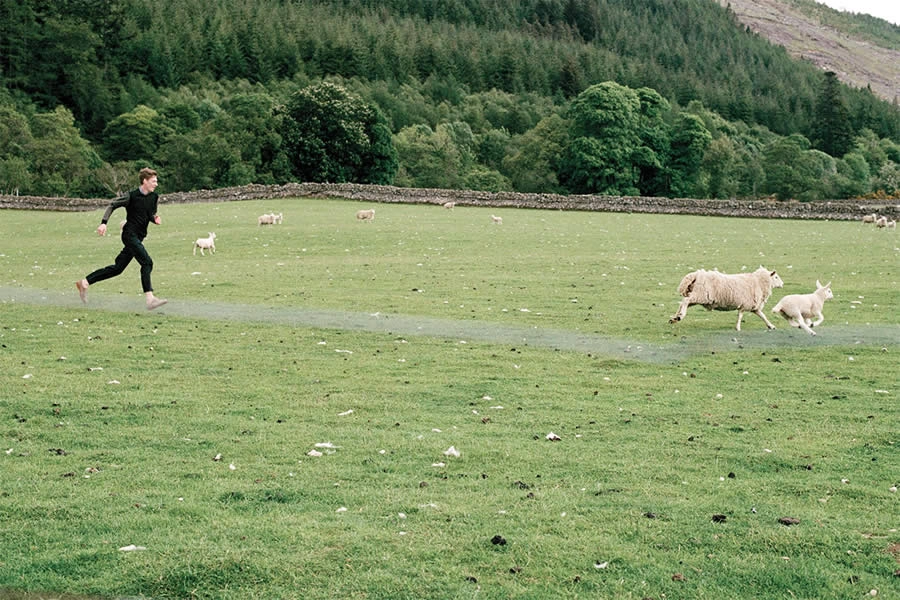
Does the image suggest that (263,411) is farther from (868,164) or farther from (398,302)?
(868,164)

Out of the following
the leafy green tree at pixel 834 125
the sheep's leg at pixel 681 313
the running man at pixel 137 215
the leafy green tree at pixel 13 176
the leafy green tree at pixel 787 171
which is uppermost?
the leafy green tree at pixel 834 125

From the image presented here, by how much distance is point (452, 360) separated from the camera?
1512 centimetres

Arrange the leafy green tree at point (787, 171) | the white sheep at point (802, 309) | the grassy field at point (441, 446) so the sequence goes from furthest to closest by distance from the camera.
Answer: the leafy green tree at point (787, 171) < the white sheep at point (802, 309) < the grassy field at point (441, 446)

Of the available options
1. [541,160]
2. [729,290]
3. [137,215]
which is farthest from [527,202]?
[541,160]

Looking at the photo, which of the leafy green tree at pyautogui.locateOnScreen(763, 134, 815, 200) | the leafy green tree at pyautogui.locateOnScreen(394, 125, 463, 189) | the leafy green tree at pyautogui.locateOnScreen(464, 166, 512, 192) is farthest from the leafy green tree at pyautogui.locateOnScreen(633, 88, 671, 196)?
the leafy green tree at pyautogui.locateOnScreen(394, 125, 463, 189)

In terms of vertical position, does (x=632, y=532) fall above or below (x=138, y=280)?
above

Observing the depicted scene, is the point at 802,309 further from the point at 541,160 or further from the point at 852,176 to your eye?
the point at 852,176

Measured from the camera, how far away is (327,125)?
94.9 m

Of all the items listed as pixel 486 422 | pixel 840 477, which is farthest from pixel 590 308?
pixel 840 477

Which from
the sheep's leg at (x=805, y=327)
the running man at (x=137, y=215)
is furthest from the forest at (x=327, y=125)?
the sheep's leg at (x=805, y=327)

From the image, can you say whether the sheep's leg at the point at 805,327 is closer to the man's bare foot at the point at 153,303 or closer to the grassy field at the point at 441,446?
the grassy field at the point at 441,446

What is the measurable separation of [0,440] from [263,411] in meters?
3.15

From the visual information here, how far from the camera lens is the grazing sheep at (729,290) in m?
18.2

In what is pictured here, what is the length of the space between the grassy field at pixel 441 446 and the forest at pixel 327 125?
77024 mm
